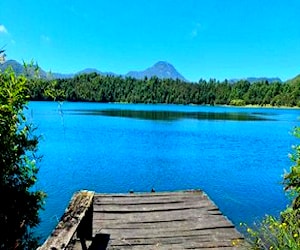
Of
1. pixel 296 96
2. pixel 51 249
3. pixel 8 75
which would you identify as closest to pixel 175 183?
pixel 8 75

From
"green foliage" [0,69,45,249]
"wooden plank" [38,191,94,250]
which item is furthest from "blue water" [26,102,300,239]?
"wooden plank" [38,191,94,250]

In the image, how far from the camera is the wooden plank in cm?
331

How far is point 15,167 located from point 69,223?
6.75 ft

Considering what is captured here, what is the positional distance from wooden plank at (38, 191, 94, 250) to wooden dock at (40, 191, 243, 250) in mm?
58

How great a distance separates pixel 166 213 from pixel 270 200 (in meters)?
13.9

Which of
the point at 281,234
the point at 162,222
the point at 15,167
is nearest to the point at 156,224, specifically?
the point at 162,222

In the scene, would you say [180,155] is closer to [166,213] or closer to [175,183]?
[175,183]

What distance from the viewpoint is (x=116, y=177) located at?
24516mm

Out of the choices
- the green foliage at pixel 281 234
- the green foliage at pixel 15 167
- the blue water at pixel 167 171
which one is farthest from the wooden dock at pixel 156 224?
the blue water at pixel 167 171

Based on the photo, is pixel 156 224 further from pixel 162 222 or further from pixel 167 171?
pixel 167 171

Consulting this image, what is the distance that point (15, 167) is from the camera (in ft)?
18.2

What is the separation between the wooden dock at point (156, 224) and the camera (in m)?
6.07

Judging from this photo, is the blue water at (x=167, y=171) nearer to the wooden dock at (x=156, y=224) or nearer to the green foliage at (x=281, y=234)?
the wooden dock at (x=156, y=224)

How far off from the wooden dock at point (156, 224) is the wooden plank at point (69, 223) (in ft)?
0.19
